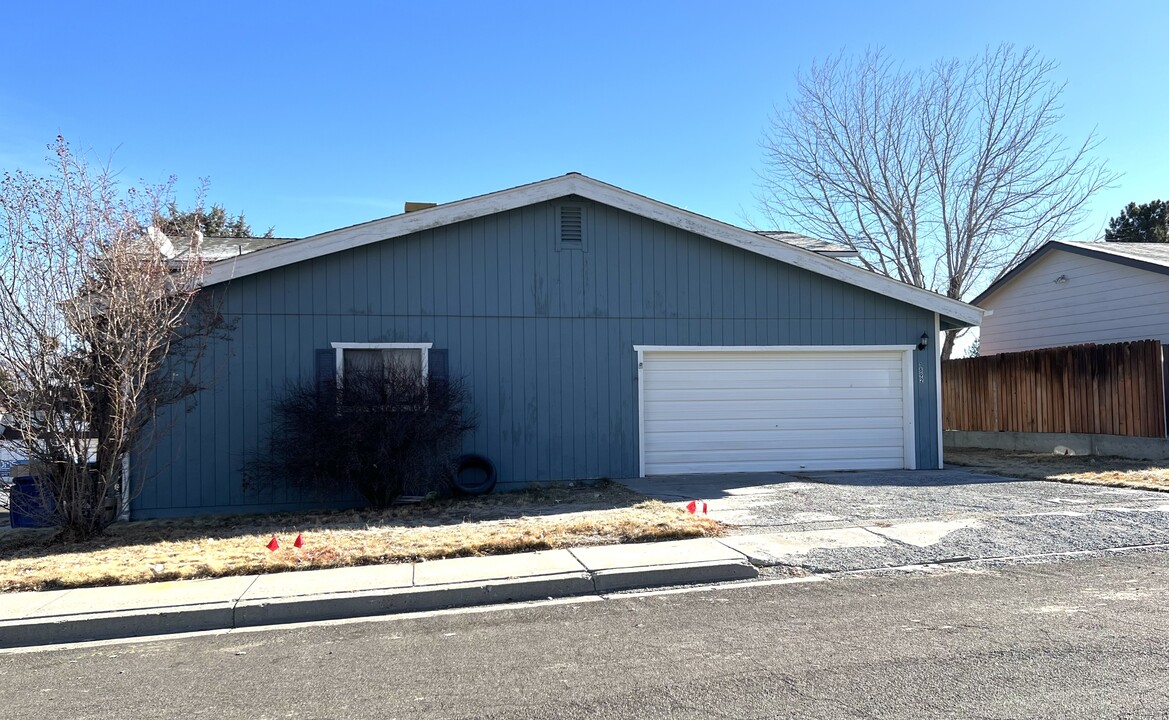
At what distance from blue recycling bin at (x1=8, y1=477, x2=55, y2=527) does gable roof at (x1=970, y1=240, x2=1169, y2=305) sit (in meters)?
17.7

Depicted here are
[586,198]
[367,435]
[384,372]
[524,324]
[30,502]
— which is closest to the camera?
[30,502]

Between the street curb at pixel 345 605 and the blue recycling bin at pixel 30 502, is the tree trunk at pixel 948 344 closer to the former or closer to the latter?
the street curb at pixel 345 605

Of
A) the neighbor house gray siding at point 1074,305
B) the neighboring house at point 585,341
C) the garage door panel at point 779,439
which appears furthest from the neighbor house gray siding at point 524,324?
the neighbor house gray siding at point 1074,305

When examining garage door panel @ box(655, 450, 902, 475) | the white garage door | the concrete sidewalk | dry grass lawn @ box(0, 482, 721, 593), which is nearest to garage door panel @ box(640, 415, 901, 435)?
the white garage door

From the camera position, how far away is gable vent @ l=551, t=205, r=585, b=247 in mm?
12133

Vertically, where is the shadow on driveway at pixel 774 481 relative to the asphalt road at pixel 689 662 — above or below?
above

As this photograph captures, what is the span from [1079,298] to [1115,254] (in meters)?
1.66

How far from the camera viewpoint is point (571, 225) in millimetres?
12156

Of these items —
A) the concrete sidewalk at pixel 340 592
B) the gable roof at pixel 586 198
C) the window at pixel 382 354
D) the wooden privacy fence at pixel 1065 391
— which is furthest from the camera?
the wooden privacy fence at pixel 1065 391

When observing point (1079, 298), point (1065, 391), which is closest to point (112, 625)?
point (1065, 391)

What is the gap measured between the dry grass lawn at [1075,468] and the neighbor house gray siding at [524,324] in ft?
5.71

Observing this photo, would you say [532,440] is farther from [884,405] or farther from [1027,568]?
[1027,568]

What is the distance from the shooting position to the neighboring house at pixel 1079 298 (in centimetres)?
1588

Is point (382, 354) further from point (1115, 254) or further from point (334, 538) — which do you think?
point (1115, 254)
